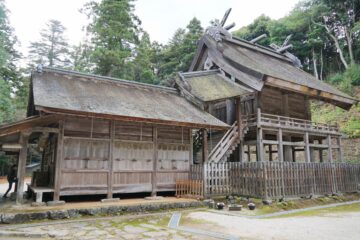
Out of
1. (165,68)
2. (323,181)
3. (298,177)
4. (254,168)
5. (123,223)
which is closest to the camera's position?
(123,223)

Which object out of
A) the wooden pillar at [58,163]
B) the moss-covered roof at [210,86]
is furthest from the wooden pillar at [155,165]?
the wooden pillar at [58,163]

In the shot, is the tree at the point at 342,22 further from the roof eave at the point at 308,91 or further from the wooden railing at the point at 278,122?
the wooden railing at the point at 278,122

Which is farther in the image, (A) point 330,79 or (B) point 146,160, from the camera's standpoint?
(A) point 330,79

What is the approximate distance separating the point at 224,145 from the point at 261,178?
11.8ft

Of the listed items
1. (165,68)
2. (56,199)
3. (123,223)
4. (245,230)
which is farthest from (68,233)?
(165,68)

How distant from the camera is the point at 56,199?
9.71 metres

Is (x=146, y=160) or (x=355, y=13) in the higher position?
(x=355, y=13)

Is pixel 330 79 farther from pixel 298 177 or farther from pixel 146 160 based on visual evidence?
pixel 146 160

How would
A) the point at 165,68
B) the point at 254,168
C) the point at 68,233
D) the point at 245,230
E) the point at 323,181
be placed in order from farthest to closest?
the point at 165,68, the point at 323,181, the point at 254,168, the point at 245,230, the point at 68,233

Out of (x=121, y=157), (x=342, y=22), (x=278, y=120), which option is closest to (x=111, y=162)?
(x=121, y=157)

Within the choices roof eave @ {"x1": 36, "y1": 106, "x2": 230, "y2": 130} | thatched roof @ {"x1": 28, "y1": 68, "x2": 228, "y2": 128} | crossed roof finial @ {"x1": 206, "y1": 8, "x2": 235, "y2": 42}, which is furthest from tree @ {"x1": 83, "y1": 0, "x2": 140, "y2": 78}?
roof eave @ {"x1": 36, "y1": 106, "x2": 230, "y2": 130}

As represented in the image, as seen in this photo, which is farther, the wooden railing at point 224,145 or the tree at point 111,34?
the tree at point 111,34

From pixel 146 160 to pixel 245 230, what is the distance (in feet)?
19.2

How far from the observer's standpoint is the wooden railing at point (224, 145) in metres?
14.3
